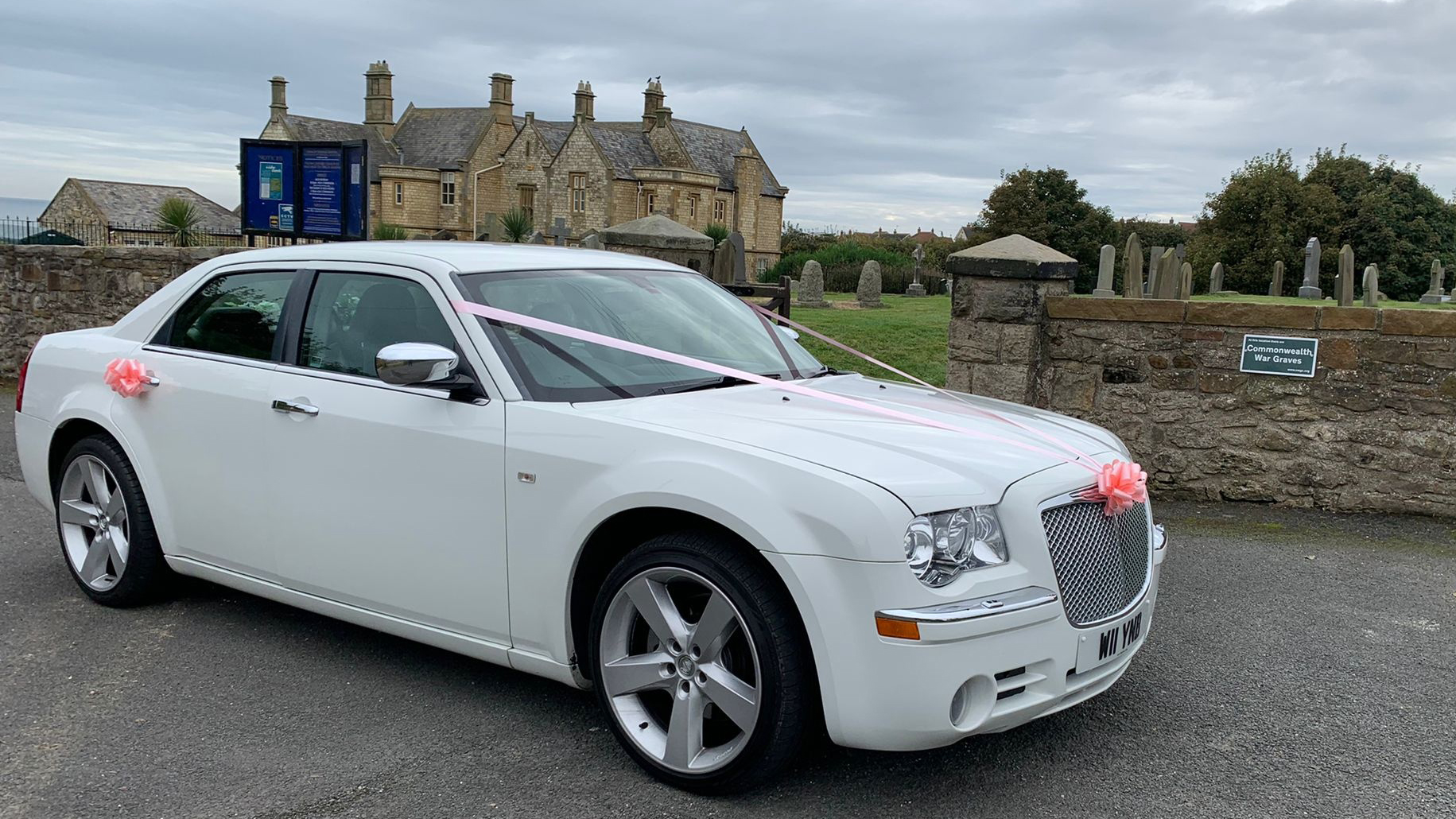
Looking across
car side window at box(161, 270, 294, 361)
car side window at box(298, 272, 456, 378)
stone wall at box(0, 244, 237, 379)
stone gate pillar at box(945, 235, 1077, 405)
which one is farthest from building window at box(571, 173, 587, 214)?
car side window at box(298, 272, 456, 378)

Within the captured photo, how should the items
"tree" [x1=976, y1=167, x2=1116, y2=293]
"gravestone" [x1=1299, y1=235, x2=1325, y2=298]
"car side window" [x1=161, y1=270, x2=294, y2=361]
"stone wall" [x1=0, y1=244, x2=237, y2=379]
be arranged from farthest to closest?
"tree" [x1=976, y1=167, x2=1116, y2=293]
"gravestone" [x1=1299, y1=235, x2=1325, y2=298]
"stone wall" [x1=0, y1=244, x2=237, y2=379]
"car side window" [x1=161, y1=270, x2=294, y2=361]

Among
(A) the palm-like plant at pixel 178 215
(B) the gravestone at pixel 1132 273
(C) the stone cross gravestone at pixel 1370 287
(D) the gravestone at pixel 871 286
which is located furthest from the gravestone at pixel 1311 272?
(A) the palm-like plant at pixel 178 215

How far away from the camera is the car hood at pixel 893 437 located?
3193 millimetres

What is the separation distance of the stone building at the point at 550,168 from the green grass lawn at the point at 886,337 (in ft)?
143

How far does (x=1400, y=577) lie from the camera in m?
6.09

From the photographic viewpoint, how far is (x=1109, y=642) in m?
3.46

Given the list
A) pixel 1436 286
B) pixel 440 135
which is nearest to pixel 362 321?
pixel 1436 286

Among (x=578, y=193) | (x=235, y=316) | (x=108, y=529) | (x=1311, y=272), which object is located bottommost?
(x=108, y=529)

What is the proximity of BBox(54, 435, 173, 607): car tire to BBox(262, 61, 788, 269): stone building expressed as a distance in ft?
197

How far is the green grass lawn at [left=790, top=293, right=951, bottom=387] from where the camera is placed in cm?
1398

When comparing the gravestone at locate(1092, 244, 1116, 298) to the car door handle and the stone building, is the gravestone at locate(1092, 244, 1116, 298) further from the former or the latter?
the stone building

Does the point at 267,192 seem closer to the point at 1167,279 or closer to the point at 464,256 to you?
the point at 1167,279

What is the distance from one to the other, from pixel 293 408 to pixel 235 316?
805mm

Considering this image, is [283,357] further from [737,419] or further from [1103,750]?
[1103,750]
